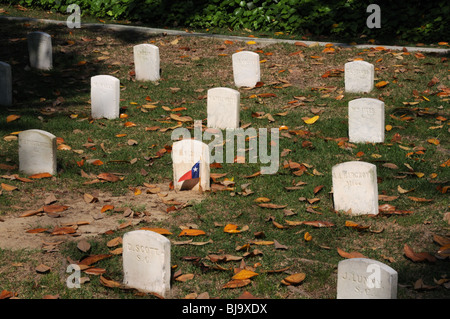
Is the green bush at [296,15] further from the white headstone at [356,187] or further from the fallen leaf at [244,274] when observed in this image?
the fallen leaf at [244,274]

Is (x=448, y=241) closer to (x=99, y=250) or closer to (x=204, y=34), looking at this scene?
(x=99, y=250)

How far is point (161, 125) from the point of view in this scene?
27.1 ft

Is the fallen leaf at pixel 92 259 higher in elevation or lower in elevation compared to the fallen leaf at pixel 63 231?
lower

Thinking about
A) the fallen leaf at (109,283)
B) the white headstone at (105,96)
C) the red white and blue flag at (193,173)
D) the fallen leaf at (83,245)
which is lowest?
the fallen leaf at (109,283)

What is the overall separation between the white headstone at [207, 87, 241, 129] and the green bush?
487 centimetres

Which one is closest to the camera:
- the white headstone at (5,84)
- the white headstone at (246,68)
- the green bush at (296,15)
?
the white headstone at (5,84)

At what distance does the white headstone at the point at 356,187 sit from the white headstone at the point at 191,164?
4.39 ft

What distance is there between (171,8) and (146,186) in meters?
7.84

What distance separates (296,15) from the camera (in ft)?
40.7

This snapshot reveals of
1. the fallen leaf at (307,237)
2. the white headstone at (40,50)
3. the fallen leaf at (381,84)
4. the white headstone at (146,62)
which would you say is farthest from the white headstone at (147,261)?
the white headstone at (40,50)

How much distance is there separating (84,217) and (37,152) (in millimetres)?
1251

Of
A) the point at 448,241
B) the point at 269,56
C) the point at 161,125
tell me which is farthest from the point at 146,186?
the point at 269,56

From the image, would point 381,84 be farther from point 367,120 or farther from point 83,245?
point 83,245

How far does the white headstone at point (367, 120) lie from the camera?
7.29 meters
